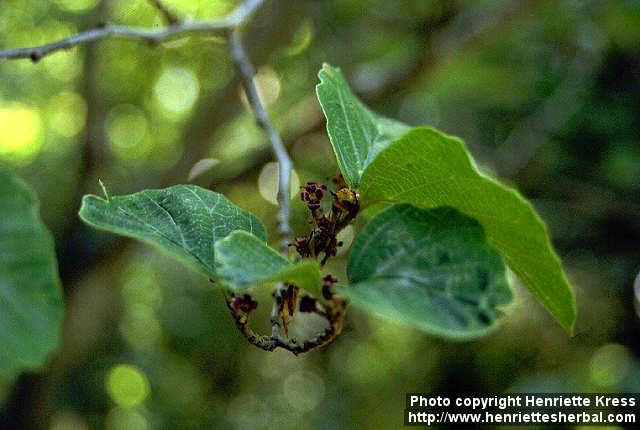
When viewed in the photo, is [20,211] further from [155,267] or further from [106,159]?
[155,267]

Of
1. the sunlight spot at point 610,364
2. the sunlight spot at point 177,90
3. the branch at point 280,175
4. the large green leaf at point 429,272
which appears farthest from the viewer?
the sunlight spot at point 177,90

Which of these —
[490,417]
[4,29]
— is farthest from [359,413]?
[4,29]

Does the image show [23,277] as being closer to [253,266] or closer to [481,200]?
[253,266]

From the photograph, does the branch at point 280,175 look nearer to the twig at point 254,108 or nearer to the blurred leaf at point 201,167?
the twig at point 254,108

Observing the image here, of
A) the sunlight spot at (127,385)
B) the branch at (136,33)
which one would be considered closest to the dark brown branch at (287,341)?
the branch at (136,33)

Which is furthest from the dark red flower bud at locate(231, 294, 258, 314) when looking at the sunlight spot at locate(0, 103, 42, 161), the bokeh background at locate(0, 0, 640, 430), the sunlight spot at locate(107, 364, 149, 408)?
the sunlight spot at locate(107, 364, 149, 408)

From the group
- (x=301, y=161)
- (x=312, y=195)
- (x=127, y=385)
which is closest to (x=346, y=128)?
(x=312, y=195)

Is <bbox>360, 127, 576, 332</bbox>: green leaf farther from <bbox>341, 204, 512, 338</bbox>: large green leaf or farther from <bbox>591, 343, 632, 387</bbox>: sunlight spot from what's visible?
<bbox>591, 343, 632, 387</bbox>: sunlight spot
